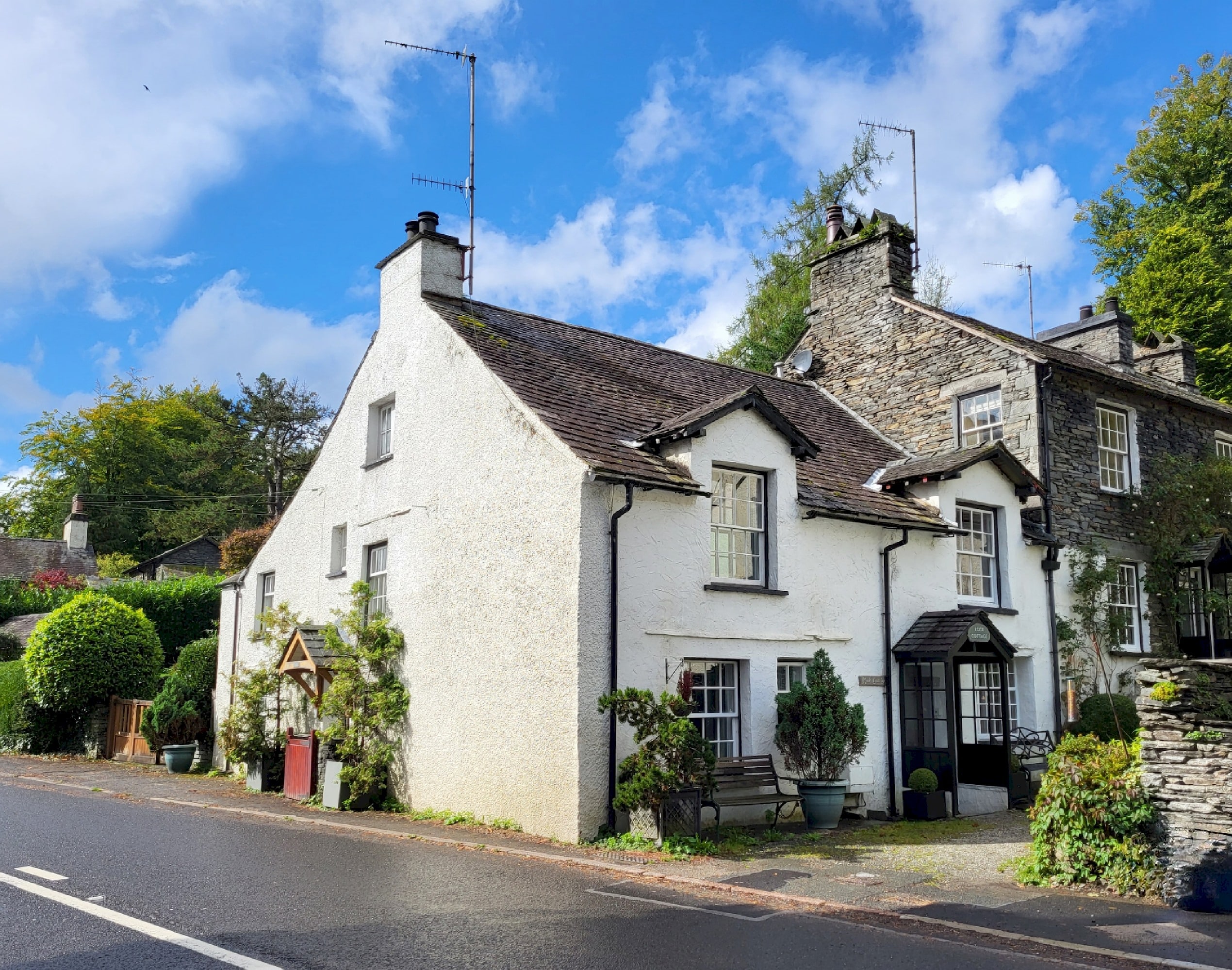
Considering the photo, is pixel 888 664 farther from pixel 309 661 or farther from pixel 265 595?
pixel 265 595

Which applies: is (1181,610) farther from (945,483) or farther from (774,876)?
(774,876)

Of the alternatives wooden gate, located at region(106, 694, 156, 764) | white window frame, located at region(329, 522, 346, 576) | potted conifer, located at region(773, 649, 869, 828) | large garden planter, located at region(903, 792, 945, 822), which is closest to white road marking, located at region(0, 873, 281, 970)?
potted conifer, located at region(773, 649, 869, 828)

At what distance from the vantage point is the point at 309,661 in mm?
17391

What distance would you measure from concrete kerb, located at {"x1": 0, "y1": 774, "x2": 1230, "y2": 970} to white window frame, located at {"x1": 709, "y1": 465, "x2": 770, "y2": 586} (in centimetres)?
476

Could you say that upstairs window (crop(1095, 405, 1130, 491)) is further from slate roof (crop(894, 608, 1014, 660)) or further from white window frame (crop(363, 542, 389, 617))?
white window frame (crop(363, 542, 389, 617))

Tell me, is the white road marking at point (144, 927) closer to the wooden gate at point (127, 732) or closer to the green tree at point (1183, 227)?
the wooden gate at point (127, 732)

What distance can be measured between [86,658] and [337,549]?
34.1 ft

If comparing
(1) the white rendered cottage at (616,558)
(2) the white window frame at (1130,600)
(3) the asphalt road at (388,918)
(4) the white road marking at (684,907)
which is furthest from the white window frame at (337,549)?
(2) the white window frame at (1130,600)

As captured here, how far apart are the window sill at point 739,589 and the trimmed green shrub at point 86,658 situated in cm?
1846

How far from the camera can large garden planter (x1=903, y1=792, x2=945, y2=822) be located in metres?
15.4

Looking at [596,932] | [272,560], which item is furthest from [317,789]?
[596,932]

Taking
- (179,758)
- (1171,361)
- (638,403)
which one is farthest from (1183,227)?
(179,758)

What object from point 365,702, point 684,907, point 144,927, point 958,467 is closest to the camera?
point 144,927

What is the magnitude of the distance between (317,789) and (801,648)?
8.40m
